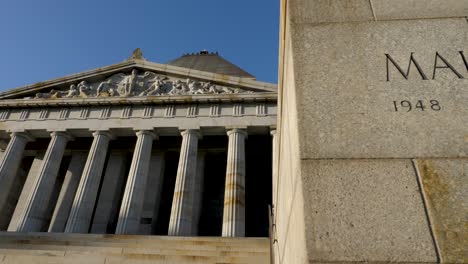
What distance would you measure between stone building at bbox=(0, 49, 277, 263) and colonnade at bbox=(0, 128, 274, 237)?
7 centimetres

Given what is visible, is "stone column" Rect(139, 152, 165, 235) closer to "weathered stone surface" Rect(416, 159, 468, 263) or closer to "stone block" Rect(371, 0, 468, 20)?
"stone block" Rect(371, 0, 468, 20)

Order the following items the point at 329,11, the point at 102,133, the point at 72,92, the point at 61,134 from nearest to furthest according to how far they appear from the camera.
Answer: the point at 329,11, the point at 102,133, the point at 61,134, the point at 72,92

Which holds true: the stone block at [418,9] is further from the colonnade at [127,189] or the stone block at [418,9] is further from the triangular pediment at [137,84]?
the triangular pediment at [137,84]

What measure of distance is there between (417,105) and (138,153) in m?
21.8

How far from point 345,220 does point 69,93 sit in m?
27.9

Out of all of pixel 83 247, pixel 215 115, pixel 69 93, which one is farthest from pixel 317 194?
pixel 69 93

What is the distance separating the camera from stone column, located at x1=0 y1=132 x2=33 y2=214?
77.5 feet

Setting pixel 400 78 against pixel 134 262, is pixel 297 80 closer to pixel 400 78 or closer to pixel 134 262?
pixel 400 78

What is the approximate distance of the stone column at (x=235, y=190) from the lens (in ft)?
65.9

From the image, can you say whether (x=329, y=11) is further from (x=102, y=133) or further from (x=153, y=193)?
(x=102, y=133)

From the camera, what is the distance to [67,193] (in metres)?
25.8

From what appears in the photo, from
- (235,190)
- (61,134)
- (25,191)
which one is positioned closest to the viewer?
(235,190)

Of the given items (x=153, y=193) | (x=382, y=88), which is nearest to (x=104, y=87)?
(x=153, y=193)

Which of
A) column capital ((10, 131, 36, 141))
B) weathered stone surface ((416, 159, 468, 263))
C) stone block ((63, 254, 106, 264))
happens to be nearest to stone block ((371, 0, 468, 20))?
weathered stone surface ((416, 159, 468, 263))
